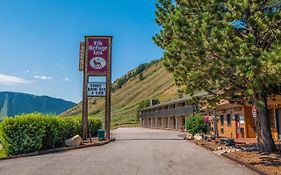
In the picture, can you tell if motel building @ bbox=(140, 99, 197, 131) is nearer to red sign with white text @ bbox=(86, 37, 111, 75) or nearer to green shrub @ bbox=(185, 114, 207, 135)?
green shrub @ bbox=(185, 114, 207, 135)

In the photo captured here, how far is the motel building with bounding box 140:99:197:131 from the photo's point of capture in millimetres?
51338

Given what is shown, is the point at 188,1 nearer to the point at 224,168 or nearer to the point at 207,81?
the point at 207,81

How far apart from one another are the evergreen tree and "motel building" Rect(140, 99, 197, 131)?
98.1 ft

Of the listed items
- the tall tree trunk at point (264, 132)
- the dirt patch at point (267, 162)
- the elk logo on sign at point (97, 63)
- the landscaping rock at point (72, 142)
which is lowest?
the dirt patch at point (267, 162)

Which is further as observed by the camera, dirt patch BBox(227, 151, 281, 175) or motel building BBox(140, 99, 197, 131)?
motel building BBox(140, 99, 197, 131)

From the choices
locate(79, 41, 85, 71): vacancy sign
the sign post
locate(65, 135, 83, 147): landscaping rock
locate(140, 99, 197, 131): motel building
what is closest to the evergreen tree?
locate(65, 135, 83, 147): landscaping rock

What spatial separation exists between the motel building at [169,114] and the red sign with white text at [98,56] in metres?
21.0

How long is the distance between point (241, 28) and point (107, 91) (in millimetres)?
15236

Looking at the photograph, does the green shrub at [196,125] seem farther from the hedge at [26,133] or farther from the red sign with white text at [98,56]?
the hedge at [26,133]

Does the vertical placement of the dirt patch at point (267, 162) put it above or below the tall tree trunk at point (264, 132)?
below

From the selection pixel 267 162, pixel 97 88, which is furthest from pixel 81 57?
pixel 267 162

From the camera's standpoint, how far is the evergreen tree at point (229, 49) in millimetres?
9773

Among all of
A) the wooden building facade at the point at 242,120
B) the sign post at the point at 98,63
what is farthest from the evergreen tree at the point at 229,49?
the sign post at the point at 98,63

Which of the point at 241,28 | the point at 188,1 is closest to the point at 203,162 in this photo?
the point at 241,28
